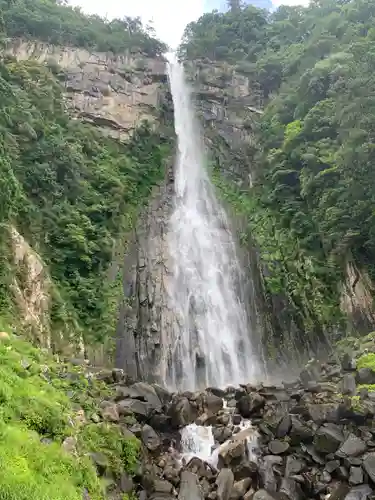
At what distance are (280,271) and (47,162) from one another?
34.9 ft

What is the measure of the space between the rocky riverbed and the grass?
63 centimetres

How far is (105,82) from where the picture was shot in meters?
28.2

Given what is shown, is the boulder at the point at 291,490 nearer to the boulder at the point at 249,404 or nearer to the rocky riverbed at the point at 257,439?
the rocky riverbed at the point at 257,439

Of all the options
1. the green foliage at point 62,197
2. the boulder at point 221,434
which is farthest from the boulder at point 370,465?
the green foliage at point 62,197

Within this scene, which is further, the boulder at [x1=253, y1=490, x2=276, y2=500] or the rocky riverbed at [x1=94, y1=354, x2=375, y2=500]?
the rocky riverbed at [x1=94, y1=354, x2=375, y2=500]

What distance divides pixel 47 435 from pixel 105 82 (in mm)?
25505

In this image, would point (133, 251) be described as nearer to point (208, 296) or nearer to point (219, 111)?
point (208, 296)

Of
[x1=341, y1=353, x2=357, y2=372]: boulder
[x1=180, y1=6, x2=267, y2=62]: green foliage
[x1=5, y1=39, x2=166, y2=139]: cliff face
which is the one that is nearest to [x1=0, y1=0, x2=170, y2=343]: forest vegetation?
[x1=5, y1=39, x2=166, y2=139]: cliff face

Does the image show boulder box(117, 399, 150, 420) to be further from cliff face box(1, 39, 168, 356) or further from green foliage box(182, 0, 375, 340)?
green foliage box(182, 0, 375, 340)

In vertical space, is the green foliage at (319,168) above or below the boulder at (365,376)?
above

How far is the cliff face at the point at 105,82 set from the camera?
2588 centimetres

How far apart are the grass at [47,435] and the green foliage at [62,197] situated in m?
3.10

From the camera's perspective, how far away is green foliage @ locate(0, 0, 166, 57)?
29.7m

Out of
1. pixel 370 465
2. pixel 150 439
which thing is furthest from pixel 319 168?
pixel 150 439
